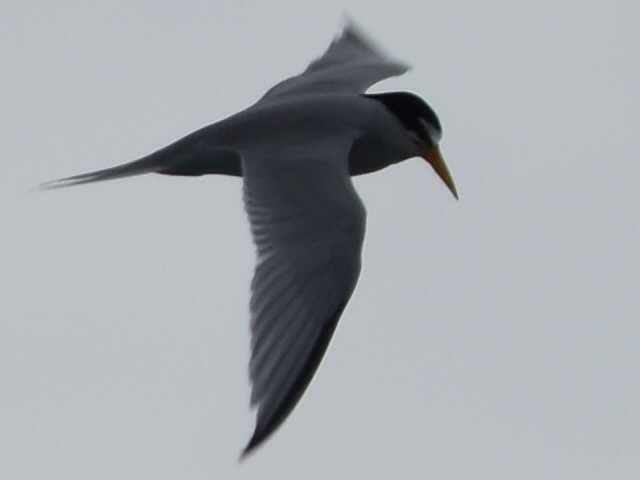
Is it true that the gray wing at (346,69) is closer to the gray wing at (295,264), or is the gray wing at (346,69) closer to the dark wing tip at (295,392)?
the gray wing at (295,264)

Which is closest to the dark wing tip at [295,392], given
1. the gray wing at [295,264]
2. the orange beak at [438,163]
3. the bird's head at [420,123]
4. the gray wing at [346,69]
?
the gray wing at [295,264]

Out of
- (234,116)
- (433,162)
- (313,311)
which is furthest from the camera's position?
(433,162)

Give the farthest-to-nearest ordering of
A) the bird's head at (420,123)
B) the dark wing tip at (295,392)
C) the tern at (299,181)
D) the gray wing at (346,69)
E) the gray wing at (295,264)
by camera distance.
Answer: the gray wing at (346,69) → the bird's head at (420,123) → the tern at (299,181) → the gray wing at (295,264) → the dark wing tip at (295,392)

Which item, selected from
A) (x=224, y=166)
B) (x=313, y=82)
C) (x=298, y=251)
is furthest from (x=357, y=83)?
(x=298, y=251)

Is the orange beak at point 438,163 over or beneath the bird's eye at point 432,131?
beneath

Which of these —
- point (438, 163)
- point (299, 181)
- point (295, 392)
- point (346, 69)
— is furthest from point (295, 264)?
point (346, 69)

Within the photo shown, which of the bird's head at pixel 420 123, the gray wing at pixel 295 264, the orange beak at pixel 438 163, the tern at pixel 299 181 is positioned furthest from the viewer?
the orange beak at pixel 438 163

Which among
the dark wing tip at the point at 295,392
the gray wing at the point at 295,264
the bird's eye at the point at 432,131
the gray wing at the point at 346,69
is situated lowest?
the dark wing tip at the point at 295,392

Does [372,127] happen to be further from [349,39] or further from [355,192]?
[349,39]

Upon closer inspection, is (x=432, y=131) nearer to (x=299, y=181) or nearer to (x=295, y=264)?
(x=299, y=181)
